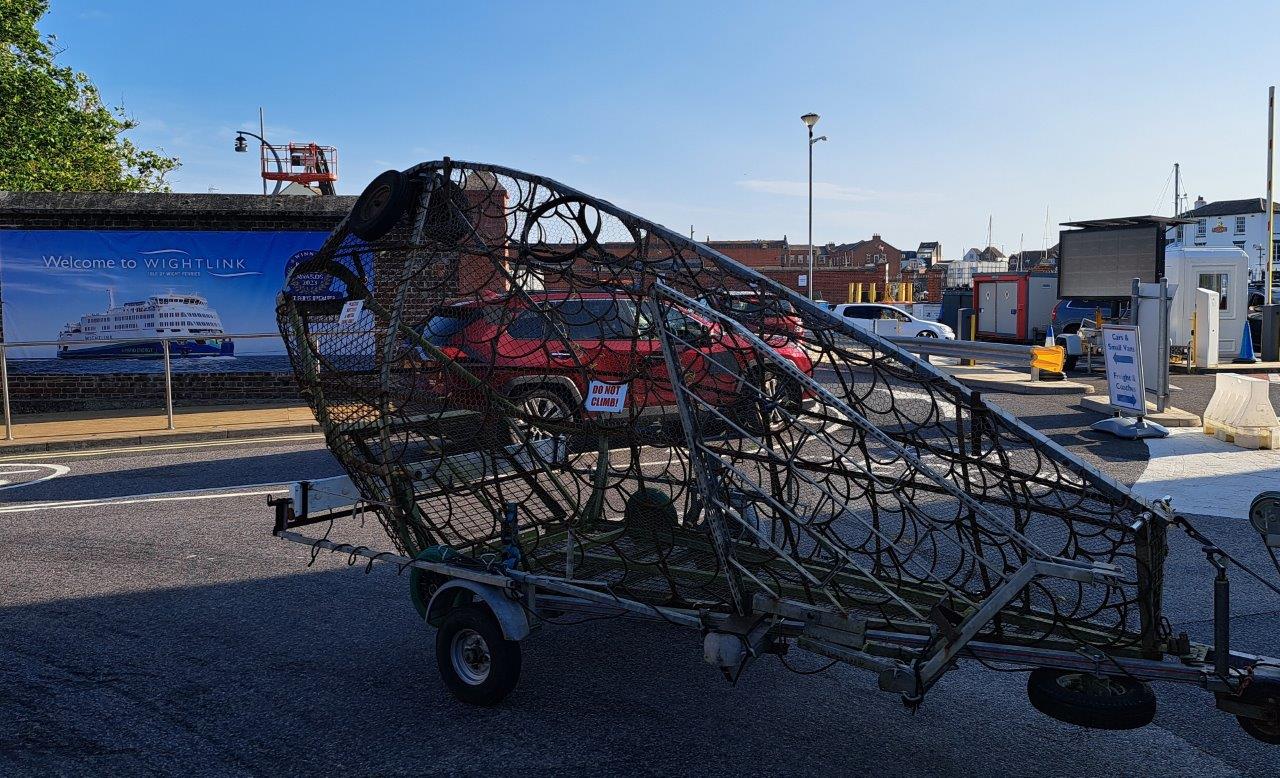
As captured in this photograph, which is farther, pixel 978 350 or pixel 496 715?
pixel 978 350

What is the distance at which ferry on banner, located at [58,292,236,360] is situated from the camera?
15703 mm

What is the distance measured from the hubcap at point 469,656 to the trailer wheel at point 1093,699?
2.41 metres

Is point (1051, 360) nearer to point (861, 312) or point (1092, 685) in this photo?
point (861, 312)

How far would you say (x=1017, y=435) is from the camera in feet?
13.3

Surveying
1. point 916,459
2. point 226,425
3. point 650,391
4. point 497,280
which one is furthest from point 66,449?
point 916,459

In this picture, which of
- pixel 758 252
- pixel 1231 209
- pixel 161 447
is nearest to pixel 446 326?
pixel 161 447

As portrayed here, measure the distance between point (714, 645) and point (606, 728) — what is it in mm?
800

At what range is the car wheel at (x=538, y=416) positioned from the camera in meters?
5.49

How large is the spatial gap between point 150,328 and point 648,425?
13547 millimetres

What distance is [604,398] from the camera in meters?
4.68

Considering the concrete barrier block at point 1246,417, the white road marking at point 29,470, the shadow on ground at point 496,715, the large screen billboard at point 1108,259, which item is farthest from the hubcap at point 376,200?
the large screen billboard at point 1108,259

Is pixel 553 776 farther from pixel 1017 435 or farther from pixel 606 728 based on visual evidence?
pixel 1017 435

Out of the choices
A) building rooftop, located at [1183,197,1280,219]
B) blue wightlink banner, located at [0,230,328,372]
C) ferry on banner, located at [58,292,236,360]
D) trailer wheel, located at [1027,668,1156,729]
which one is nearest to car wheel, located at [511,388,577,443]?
trailer wheel, located at [1027,668,1156,729]

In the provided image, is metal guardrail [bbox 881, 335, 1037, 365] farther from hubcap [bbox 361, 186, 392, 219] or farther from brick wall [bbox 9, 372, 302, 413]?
hubcap [bbox 361, 186, 392, 219]
